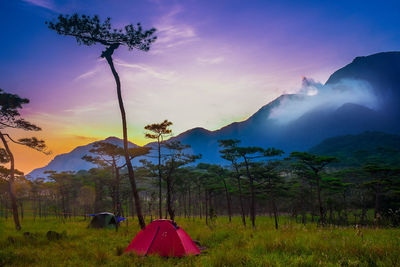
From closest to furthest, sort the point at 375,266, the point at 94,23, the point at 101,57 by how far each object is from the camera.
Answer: the point at 375,266
the point at 94,23
the point at 101,57

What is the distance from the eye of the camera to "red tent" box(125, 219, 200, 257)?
788 cm

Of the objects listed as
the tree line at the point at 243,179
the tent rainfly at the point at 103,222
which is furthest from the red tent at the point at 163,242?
the tent rainfly at the point at 103,222

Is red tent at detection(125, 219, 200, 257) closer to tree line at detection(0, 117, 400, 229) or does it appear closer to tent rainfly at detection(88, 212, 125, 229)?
tree line at detection(0, 117, 400, 229)

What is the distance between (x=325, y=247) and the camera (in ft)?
20.8

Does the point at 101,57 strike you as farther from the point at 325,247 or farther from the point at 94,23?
the point at 325,247

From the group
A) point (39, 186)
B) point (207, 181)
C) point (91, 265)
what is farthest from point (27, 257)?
point (39, 186)

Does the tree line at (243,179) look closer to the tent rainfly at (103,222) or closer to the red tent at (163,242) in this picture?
the tent rainfly at (103,222)

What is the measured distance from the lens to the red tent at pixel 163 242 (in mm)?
7883

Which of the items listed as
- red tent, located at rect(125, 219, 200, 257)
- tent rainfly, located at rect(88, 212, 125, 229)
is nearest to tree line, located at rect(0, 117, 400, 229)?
tent rainfly, located at rect(88, 212, 125, 229)

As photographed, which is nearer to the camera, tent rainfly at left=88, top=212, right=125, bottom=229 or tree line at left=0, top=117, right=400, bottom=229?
tent rainfly at left=88, top=212, right=125, bottom=229

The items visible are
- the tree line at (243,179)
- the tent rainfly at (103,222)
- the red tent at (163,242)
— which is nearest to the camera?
the red tent at (163,242)

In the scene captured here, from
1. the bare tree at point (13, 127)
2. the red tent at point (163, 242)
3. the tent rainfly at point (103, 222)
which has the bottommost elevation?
the tent rainfly at point (103, 222)

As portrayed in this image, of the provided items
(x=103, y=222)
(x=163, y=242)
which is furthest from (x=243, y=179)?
(x=163, y=242)

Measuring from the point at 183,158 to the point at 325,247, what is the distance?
2279 cm
